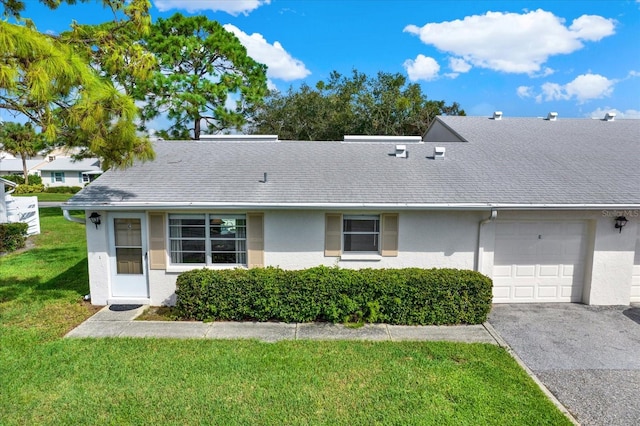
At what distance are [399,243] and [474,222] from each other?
1842 mm

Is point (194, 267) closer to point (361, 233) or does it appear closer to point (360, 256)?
point (360, 256)

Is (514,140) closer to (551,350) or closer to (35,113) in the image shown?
(551,350)

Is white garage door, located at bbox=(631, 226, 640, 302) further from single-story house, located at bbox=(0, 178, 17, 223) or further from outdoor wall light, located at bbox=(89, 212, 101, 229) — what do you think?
single-story house, located at bbox=(0, 178, 17, 223)

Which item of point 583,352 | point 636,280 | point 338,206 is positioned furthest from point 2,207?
point 636,280

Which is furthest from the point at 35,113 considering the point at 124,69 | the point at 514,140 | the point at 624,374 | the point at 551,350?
the point at 514,140

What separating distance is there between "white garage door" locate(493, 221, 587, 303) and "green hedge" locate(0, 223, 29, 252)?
1837cm

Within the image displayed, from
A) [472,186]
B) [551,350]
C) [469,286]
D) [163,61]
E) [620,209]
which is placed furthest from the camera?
[163,61]

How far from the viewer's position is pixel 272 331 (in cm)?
750

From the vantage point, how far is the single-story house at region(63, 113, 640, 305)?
8523 millimetres

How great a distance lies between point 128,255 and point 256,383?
16.8 ft

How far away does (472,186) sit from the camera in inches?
362

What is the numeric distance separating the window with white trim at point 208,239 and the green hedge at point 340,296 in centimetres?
98

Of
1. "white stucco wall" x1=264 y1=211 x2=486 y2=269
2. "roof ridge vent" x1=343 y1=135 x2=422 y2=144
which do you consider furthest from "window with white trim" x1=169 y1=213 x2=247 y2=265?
"roof ridge vent" x1=343 y1=135 x2=422 y2=144

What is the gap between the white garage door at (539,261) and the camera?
9.09 metres
